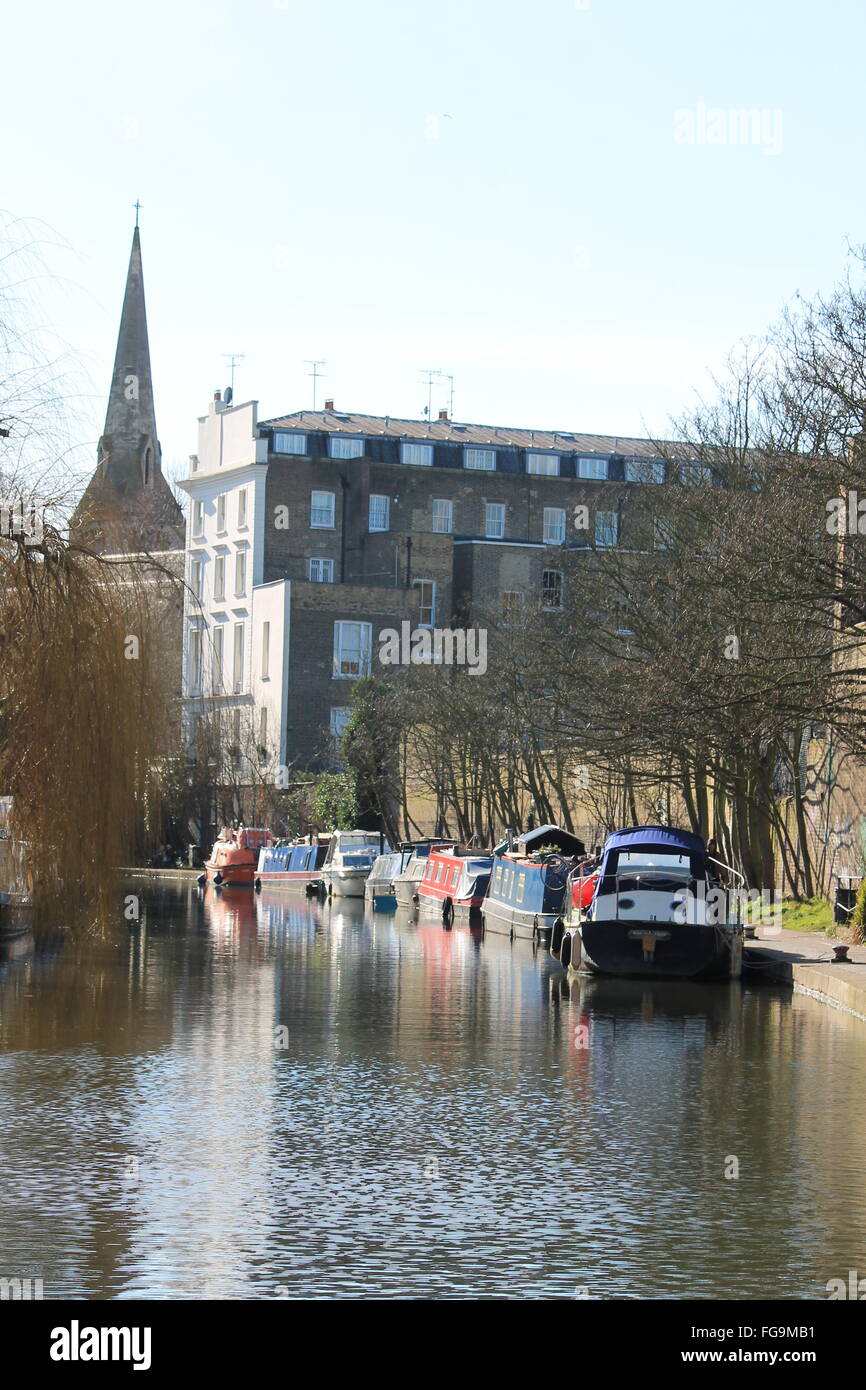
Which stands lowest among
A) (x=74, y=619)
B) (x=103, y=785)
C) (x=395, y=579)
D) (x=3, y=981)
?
(x=3, y=981)

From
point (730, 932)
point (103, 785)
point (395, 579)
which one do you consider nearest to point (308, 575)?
point (395, 579)

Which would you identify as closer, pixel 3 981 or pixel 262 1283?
pixel 262 1283

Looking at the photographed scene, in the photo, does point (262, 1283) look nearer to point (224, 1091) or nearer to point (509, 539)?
point (224, 1091)

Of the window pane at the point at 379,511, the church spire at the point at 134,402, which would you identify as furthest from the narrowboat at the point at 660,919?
the church spire at the point at 134,402

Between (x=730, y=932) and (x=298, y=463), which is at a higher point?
(x=298, y=463)

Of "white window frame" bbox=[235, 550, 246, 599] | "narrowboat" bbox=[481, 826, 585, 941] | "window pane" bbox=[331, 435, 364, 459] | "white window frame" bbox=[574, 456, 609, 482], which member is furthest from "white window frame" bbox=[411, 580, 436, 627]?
"narrowboat" bbox=[481, 826, 585, 941]

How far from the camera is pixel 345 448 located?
8800 centimetres

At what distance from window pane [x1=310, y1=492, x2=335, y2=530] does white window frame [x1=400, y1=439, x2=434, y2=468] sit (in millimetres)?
4543

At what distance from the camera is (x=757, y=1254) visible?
11672mm

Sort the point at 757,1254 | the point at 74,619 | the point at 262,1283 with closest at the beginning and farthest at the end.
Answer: the point at 262,1283 < the point at 757,1254 < the point at 74,619

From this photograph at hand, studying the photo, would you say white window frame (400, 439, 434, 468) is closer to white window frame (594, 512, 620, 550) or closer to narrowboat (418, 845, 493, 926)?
narrowboat (418, 845, 493, 926)

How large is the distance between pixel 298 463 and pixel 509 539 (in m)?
9.97

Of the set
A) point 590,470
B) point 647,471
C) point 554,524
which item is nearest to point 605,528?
point 647,471

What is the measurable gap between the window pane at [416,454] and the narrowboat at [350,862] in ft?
78.7
